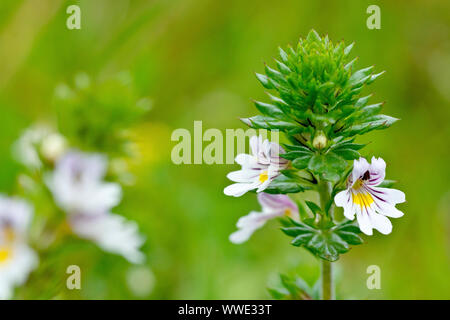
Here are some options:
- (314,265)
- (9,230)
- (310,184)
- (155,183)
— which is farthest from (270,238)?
(310,184)

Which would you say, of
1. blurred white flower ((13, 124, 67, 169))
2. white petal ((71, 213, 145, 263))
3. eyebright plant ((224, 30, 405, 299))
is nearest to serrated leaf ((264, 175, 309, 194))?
eyebright plant ((224, 30, 405, 299))

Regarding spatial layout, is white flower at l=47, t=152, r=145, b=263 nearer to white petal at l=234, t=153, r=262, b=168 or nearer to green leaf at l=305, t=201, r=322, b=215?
white petal at l=234, t=153, r=262, b=168

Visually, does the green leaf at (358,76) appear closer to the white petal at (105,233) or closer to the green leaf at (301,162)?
the green leaf at (301,162)

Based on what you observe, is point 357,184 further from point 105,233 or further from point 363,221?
point 105,233

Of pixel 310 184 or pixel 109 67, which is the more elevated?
pixel 109 67
